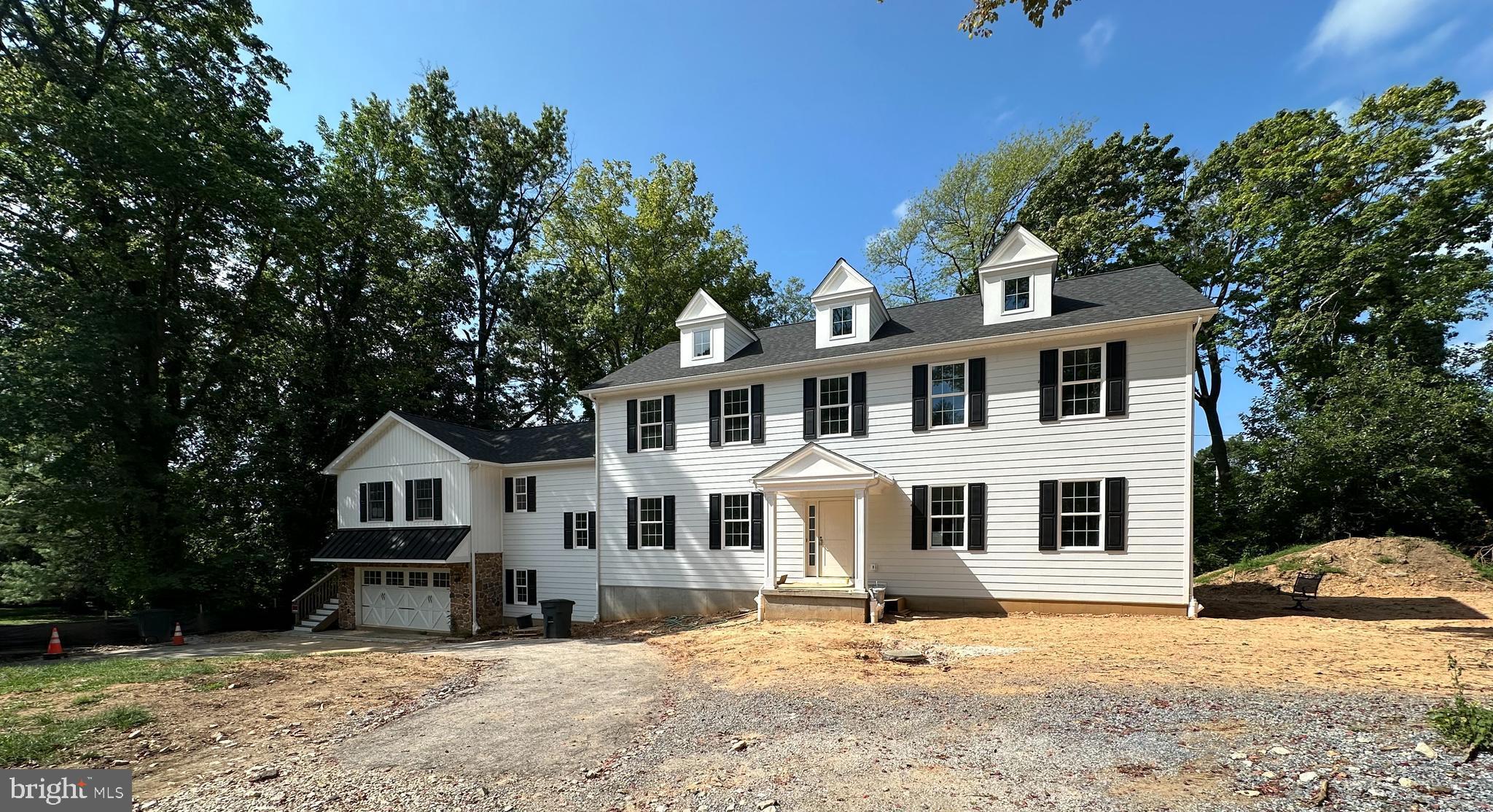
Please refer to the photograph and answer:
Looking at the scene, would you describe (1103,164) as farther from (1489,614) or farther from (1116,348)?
(1489,614)

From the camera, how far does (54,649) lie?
13180 millimetres

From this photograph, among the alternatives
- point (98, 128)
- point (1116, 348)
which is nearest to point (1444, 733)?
point (1116, 348)

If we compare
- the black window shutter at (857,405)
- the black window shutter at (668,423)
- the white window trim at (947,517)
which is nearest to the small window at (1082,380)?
the white window trim at (947,517)

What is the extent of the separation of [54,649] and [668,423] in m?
15.1

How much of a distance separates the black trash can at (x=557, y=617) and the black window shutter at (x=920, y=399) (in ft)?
32.5

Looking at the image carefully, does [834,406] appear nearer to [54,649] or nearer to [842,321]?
[842,321]

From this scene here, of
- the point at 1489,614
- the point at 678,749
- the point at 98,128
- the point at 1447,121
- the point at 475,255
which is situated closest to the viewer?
the point at 678,749

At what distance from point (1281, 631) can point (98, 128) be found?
2866 centimetres

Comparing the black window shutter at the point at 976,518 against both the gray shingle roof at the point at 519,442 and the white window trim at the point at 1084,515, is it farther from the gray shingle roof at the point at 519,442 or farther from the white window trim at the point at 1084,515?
the gray shingle roof at the point at 519,442

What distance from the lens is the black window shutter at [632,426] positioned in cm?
1731

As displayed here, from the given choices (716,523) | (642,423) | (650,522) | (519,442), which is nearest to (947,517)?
(716,523)

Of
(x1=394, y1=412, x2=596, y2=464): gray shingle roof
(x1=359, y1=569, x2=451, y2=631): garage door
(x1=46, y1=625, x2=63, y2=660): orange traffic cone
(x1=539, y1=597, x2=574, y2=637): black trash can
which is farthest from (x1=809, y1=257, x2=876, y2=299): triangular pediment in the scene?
(x1=46, y1=625, x2=63, y2=660): orange traffic cone

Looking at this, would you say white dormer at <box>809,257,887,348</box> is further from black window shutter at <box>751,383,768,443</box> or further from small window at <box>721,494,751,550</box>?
small window at <box>721,494,751,550</box>

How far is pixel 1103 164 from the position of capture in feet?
78.0
